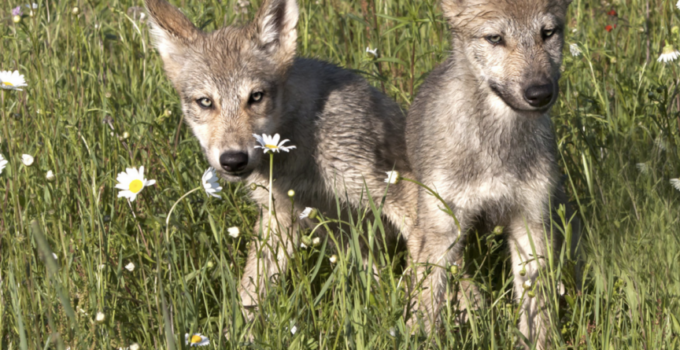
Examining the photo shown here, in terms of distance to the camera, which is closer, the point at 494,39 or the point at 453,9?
the point at 494,39

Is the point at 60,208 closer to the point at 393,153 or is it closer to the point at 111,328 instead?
the point at 111,328

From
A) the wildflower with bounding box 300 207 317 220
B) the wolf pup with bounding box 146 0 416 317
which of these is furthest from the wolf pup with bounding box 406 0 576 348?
the wildflower with bounding box 300 207 317 220

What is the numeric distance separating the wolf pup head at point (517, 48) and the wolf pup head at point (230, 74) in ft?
3.55

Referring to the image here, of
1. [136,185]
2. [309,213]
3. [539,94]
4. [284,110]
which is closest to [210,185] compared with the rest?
[136,185]

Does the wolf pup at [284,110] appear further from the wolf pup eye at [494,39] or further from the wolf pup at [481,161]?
the wolf pup eye at [494,39]

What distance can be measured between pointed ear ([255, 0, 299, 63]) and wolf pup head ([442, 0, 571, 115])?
1019mm

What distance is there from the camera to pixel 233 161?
10.9ft

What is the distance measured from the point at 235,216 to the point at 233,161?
0.95 metres

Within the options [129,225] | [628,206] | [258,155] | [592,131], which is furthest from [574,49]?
[129,225]

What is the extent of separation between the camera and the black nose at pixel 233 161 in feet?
10.9

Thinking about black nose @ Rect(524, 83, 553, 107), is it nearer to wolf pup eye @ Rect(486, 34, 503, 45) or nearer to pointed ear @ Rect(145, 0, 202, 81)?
wolf pup eye @ Rect(486, 34, 503, 45)

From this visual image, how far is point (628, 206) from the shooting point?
3.57 m

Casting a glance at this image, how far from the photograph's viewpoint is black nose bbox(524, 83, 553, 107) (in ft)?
9.73

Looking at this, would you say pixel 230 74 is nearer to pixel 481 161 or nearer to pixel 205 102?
pixel 205 102
